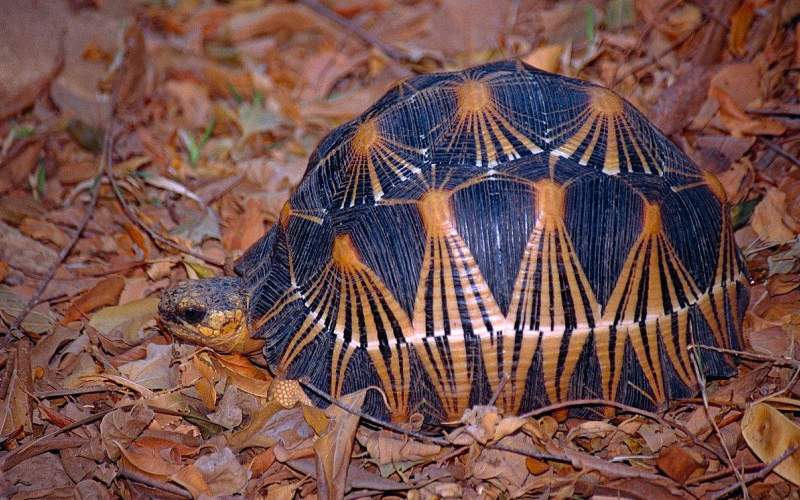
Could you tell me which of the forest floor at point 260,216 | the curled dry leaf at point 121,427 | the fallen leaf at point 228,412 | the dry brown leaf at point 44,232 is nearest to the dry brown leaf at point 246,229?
the forest floor at point 260,216

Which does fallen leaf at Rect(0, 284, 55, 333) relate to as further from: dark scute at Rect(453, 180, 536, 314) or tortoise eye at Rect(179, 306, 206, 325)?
dark scute at Rect(453, 180, 536, 314)

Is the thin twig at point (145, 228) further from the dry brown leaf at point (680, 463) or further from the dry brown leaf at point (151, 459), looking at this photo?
the dry brown leaf at point (680, 463)

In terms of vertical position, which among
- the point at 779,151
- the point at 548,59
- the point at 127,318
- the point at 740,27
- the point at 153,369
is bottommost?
the point at 153,369

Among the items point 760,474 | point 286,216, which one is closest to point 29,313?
point 286,216

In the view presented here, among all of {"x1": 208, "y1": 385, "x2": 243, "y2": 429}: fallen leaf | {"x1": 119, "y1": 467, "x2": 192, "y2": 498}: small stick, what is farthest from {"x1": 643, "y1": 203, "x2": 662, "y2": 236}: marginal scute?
{"x1": 119, "y1": 467, "x2": 192, "y2": 498}: small stick

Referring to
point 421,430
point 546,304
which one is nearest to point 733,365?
point 546,304

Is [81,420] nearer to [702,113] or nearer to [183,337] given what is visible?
[183,337]

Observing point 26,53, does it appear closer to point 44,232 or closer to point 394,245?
point 44,232
